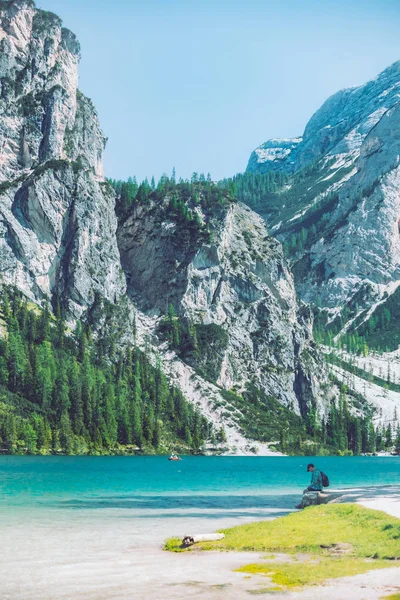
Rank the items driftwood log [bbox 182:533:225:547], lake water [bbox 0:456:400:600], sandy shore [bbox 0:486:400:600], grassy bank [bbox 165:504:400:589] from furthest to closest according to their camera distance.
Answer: driftwood log [bbox 182:533:225:547] < grassy bank [bbox 165:504:400:589] < lake water [bbox 0:456:400:600] < sandy shore [bbox 0:486:400:600]

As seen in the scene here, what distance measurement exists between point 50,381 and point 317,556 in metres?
167

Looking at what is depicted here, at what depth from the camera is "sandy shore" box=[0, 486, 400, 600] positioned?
21.0 meters

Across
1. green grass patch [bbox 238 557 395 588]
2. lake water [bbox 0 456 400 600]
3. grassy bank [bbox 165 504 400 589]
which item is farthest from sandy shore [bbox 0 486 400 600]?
grassy bank [bbox 165 504 400 589]

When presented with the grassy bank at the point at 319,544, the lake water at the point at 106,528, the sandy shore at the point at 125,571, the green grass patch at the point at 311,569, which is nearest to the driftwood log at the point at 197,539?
the grassy bank at the point at 319,544

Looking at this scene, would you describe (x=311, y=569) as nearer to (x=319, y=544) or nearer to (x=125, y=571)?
(x=319, y=544)

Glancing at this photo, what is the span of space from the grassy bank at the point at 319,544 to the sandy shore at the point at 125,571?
989 mm

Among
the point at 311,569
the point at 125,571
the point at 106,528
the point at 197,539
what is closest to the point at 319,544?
the point at 311,569

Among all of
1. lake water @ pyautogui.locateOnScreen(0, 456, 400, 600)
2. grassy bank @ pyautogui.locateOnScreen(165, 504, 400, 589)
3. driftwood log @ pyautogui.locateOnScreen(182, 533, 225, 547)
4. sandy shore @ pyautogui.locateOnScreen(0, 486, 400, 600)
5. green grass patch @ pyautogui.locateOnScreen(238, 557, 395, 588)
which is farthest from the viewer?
driftwood log @ pyautogui.locateOnScreen(182, 533, 225, 547)

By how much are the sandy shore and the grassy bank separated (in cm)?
99

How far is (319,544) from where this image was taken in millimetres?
29281

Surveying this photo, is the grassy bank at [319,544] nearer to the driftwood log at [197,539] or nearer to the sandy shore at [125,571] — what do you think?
the driftwood log at [197,539]

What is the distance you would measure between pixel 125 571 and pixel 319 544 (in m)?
8.82

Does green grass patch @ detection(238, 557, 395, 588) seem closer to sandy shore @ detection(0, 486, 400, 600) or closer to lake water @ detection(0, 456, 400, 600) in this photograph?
sandy shore @ detection(0, 486, 400, 600)

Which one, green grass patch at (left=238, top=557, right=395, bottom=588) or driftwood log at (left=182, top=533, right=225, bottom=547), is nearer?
green grass patch at (left=238, top=557, right=395, bottom=588)
